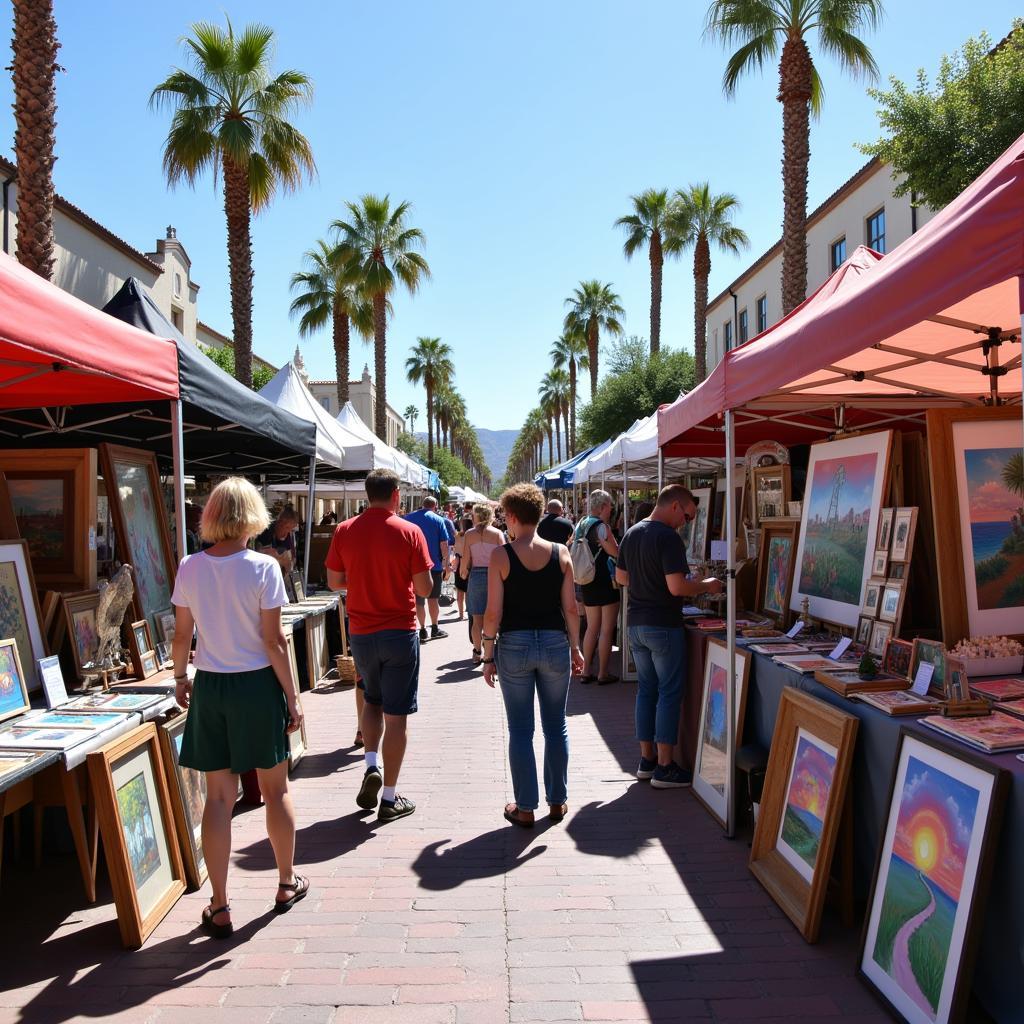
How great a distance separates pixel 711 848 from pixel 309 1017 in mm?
2343

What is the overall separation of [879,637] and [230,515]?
3.12m

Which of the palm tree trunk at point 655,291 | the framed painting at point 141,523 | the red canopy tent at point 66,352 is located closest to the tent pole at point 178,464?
the red canopy tent at point 66,352

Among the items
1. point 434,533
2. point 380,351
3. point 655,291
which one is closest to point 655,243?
point 655,291

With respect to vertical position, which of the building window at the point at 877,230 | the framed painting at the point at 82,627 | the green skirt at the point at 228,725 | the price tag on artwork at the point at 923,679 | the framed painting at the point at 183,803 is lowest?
the framed painting at the point at 183,803

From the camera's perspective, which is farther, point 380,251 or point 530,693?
point 380,251

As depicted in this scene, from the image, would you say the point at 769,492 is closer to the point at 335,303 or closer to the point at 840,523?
the point at 840,523

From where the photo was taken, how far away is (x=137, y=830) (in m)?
3.52

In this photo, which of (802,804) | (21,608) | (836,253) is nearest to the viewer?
(802,804)

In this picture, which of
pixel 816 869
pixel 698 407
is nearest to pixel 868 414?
pixel 698 407

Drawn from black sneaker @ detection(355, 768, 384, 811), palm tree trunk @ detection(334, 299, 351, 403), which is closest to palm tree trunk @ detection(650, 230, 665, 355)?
palm tree trunk @ detection(334, 299, 351, 403)

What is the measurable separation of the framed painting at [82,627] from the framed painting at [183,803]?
0.58 m

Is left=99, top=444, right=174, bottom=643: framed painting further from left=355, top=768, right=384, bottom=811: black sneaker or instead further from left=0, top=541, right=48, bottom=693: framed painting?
left=355, top=768, right=384, bottom=811: black sneaker

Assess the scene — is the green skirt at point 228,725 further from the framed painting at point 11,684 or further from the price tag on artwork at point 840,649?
the price tag on artwork at point 840,649

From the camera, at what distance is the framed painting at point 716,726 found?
4.59 m
